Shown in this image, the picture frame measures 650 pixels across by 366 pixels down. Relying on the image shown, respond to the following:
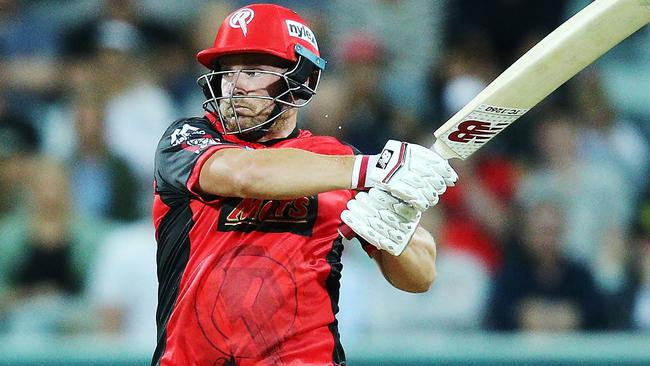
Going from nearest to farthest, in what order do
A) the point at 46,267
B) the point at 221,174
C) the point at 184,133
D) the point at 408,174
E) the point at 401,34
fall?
the point at 408,174, the point at 221,174, the point at 184,133, the point at 46,267, the point at 401,34

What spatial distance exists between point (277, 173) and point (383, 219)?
13.9 inches

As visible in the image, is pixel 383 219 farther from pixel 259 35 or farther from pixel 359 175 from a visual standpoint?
pixel 259 35

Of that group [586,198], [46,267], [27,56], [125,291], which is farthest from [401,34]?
[46,267]

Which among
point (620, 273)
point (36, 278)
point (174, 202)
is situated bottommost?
point (36, 278)

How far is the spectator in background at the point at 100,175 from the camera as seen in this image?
7020mm

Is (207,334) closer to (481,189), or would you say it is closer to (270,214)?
(270,214)

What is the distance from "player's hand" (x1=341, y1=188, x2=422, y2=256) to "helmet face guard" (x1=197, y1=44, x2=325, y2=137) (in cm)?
51

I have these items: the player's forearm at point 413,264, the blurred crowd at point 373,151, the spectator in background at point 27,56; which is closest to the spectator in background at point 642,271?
the blurred crowd at point 373,151

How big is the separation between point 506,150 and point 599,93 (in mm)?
772

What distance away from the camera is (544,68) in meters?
3.54

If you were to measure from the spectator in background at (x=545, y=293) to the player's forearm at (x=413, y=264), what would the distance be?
2.80 m

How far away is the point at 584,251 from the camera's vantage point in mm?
7023

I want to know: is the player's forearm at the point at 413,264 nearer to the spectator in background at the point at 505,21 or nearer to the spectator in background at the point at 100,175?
the spectator in background at the point at 100,175

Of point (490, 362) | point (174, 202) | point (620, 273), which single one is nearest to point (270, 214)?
point (174, 202)
